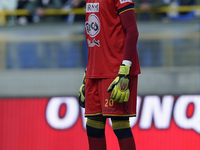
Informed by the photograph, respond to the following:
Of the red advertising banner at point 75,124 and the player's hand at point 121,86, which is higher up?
the player's hand at point 121,86

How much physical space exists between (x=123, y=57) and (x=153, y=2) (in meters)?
3.58

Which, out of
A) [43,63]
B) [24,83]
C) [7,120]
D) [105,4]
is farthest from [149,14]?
[105,4]

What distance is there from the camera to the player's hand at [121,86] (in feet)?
7.54

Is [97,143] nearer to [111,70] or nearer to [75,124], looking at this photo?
A: [111,70]

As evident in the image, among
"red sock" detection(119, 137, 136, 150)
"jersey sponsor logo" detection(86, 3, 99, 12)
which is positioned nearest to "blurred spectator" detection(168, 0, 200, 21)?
"jersey sponsor logo" detection(86, 3, 99, 12)

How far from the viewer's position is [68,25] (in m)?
4.82

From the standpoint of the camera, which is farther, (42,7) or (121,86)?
(42,7)

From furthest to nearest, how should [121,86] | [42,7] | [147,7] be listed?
1. [42,7]
2. [147,7]
3. [121,86]

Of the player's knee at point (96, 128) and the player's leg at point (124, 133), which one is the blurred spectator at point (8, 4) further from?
the player's leg at point (124, 133)

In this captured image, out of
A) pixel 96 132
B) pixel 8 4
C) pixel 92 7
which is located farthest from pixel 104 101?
pixel 8 4

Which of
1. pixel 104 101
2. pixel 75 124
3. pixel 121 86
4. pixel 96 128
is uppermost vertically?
pixel 121 86

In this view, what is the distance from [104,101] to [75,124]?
63.7 inches

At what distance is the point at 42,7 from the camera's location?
5812 millimetres

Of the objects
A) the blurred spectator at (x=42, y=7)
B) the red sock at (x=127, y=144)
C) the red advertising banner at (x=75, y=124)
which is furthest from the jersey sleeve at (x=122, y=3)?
the blurred spectator at (x=42, y=7)
